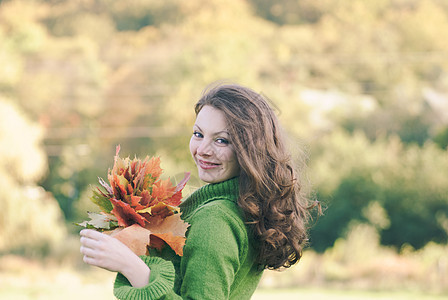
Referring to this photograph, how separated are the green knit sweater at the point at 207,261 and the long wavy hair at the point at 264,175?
2.0 inches

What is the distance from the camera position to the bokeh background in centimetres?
1412

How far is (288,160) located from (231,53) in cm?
2176

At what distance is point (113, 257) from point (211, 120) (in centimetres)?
56

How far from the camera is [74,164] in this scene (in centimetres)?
2339

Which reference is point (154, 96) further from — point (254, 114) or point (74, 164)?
point (254, 114)

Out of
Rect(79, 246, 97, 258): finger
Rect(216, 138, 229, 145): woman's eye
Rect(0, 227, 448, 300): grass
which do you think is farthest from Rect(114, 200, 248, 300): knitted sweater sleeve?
Rect(0, 227, 448, 300): grass

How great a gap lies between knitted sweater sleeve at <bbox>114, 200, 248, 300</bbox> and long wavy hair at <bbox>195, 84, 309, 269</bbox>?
0.25 ft

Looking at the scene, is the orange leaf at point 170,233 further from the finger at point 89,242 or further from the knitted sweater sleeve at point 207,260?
the finger at point 89,242

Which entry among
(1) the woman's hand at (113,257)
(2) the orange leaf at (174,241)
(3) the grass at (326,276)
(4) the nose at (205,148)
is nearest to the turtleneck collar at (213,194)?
(4) the nose at (205,148)

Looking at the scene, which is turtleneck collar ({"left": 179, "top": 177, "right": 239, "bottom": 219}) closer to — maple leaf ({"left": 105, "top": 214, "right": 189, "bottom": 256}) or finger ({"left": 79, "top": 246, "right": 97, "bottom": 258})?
maple leaf ({"left": 105, "top": 214, "right": 189, "bottom": 256})

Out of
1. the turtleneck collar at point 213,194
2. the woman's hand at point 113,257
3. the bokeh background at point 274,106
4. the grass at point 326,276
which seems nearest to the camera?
the woman's hand at point 113,257

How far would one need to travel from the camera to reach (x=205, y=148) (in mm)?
1916

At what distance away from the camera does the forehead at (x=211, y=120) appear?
1.92 meters

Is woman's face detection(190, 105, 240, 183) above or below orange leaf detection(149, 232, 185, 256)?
above
